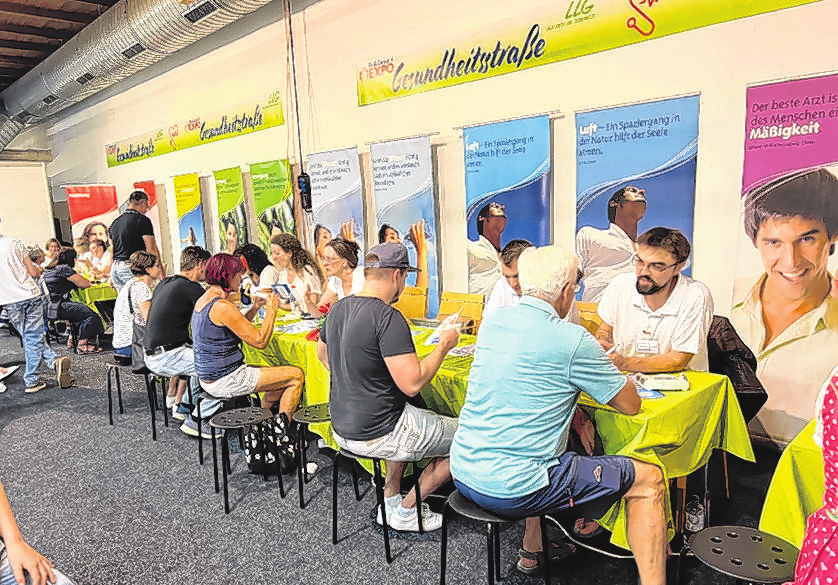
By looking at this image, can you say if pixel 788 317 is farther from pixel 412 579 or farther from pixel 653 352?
pixel 412 579

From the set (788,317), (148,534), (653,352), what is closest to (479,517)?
(653,352)

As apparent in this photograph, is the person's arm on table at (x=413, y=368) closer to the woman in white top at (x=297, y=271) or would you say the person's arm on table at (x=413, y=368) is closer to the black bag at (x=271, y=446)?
the black bag at (x=271, y=446)

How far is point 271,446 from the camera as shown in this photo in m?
3.10

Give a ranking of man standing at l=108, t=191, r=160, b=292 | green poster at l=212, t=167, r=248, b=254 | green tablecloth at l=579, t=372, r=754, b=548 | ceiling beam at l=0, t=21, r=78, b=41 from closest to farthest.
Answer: green tablecloth at l=579, t=372, r=754, b=548
man standing at l=108, t=191, r=160, b=292
green poster at l=212, t=167, r=248, b=254
ceiling beam at l=0, t=21, r=78, b=41

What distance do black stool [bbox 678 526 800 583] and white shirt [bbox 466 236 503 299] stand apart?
265 cm

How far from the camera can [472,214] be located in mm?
4238

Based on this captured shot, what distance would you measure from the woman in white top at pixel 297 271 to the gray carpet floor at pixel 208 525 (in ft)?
3.54

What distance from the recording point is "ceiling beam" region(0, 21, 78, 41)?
6.62 metres

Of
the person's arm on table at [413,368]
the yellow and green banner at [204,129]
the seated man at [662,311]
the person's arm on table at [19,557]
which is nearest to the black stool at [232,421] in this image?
the person's arm on table at [413,368]

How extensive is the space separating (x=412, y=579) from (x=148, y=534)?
4.24 feet

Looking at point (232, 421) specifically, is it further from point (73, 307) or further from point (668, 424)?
point (73, 307)

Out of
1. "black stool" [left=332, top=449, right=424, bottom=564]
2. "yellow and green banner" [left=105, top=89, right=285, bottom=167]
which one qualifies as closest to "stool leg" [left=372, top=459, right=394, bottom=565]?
"black stool" [left=332, top=449, right=424, bottom=564]

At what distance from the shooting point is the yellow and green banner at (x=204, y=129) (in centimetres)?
597

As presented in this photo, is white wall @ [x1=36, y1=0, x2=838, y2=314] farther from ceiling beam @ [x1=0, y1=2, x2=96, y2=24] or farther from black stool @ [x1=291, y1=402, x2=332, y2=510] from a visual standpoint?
black stool @ [x1=291, y1=402, x2=332, y2=510]
